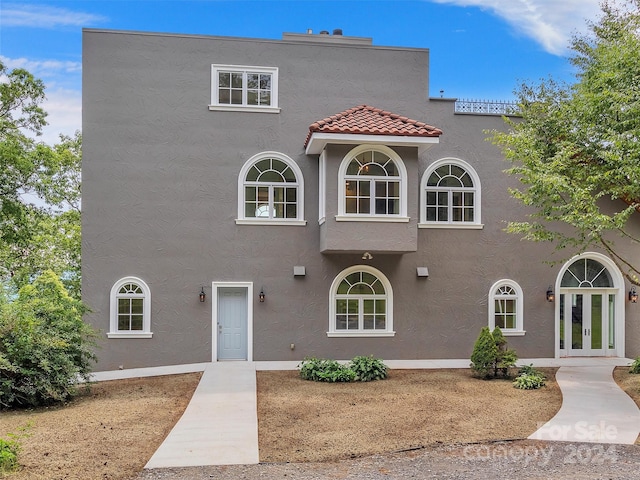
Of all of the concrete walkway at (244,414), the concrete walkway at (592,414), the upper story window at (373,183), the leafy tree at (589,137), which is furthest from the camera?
the upper story window at (373,183)

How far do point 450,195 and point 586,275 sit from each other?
15.4 ft

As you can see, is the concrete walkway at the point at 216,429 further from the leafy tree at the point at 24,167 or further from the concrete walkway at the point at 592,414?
the leafy tree at the point at 24,167

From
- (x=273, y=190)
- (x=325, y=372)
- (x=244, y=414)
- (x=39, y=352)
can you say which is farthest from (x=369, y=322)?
(x=39, y=352)

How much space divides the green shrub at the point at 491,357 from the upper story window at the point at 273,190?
219 inches

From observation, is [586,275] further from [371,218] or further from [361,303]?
[371,218]

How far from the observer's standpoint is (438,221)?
15273mm

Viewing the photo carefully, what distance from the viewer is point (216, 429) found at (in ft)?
27.4

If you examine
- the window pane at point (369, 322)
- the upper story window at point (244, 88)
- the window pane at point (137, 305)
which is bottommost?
the window pane at point (369, 322)

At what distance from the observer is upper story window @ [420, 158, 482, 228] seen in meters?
15.2

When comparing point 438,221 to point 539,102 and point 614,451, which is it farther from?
point 614,451

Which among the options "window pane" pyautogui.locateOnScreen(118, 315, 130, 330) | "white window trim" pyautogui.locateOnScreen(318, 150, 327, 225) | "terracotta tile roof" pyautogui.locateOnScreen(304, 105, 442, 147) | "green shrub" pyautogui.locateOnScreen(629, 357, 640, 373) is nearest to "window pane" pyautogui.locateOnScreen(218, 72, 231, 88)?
"terracotta tile roof" pyautogui.locateOnScreen(304, 105, 442, 147)

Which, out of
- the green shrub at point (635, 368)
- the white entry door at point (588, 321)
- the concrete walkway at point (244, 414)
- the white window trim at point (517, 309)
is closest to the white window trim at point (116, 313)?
the concrete walkway at point (244, 414)

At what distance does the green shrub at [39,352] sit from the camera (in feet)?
32.8

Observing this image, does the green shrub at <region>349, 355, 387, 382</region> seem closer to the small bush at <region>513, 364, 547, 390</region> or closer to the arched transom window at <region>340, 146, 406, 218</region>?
the small bush at <region>513, 364, 547, 390</region>
